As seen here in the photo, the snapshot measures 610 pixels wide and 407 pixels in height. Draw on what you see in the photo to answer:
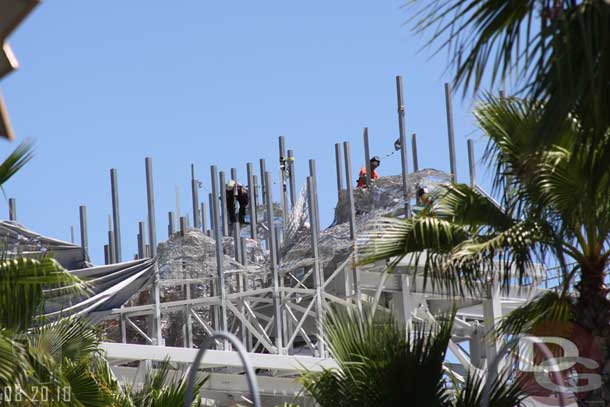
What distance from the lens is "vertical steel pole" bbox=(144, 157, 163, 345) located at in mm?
24016

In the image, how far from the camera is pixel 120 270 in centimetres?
2362

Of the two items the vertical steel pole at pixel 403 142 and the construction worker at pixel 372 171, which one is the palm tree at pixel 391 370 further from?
the construction worker at pixel 372 171

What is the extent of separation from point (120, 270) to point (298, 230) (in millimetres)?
4246

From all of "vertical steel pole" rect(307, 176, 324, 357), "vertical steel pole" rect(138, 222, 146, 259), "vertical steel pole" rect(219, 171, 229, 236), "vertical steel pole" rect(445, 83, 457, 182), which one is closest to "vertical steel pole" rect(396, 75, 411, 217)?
"vertical steel pole" rect(445, 83, 457, 182)

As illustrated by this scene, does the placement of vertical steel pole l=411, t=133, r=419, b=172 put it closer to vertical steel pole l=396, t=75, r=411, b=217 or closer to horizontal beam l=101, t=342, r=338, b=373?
vertical steel pole l=396, t=75, r=411, b=217

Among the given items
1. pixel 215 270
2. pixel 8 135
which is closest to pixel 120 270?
pixel 215 270

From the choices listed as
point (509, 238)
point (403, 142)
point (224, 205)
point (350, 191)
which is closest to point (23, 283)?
point (509, 238)

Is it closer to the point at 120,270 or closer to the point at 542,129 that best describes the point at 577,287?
the point at 542,129

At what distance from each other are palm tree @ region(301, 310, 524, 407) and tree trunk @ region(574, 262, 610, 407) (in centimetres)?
93

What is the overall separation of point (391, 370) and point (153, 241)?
1338 cm

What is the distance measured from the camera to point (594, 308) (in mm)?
12984

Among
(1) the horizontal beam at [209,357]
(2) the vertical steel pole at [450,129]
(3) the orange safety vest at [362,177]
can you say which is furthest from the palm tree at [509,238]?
(3) the orange safety vest at [362,177]

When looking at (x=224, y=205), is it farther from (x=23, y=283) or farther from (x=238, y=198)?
(x=23, y=283)

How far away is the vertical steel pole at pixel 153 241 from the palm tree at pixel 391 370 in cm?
1077
